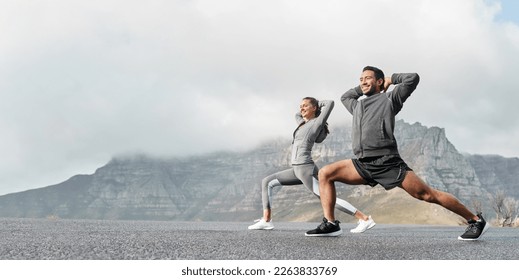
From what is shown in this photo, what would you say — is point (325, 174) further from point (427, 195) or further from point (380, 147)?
point (427, 195)

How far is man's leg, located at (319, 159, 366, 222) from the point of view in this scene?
6965mm

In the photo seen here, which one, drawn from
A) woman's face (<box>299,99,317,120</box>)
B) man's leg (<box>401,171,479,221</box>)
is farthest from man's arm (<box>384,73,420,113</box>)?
woman's face (<box>299,99,317,120</box>)

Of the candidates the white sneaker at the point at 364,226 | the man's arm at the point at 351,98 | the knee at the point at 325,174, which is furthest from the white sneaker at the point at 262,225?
the man's arm at the point at 351,98

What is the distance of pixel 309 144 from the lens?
914 centimetres

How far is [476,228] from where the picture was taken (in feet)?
24.2

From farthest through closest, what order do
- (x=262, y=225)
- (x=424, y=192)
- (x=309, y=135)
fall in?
(x=262, y=225) < (x=309, y=135) < (x=424, y=192)

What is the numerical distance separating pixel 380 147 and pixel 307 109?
2591mm

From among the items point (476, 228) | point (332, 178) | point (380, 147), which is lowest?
point (476, 228)

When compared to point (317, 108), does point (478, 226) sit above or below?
below

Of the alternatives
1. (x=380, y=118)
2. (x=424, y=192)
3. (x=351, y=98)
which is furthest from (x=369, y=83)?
(x=424, y=192)
